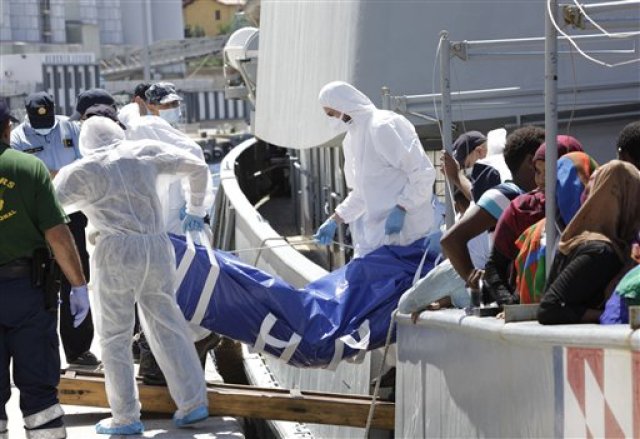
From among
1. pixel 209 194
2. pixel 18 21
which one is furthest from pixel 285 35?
pixel 18 21

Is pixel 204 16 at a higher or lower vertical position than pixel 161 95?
lower

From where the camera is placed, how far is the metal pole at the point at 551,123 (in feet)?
18.4

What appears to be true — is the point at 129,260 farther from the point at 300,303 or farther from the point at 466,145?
the point at 466,145

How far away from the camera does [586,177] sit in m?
5.90

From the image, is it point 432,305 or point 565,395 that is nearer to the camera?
point 565,395

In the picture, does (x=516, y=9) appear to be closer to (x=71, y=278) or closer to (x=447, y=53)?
(x=447, y=53)

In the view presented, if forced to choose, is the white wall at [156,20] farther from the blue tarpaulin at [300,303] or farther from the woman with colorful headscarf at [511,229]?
the woman with colorful headscarf at [511,229]

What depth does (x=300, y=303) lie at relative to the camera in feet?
28.7

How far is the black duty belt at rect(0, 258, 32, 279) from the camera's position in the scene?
7.61m

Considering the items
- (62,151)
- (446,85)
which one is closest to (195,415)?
(446,85)

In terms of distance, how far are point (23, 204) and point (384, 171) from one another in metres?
2.28

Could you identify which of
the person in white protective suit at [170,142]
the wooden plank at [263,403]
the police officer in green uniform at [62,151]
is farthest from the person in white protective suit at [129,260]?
the police officer in green uniform at [62,151]

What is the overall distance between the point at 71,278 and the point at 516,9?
5.49m

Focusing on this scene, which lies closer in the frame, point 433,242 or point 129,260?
point 129,260
